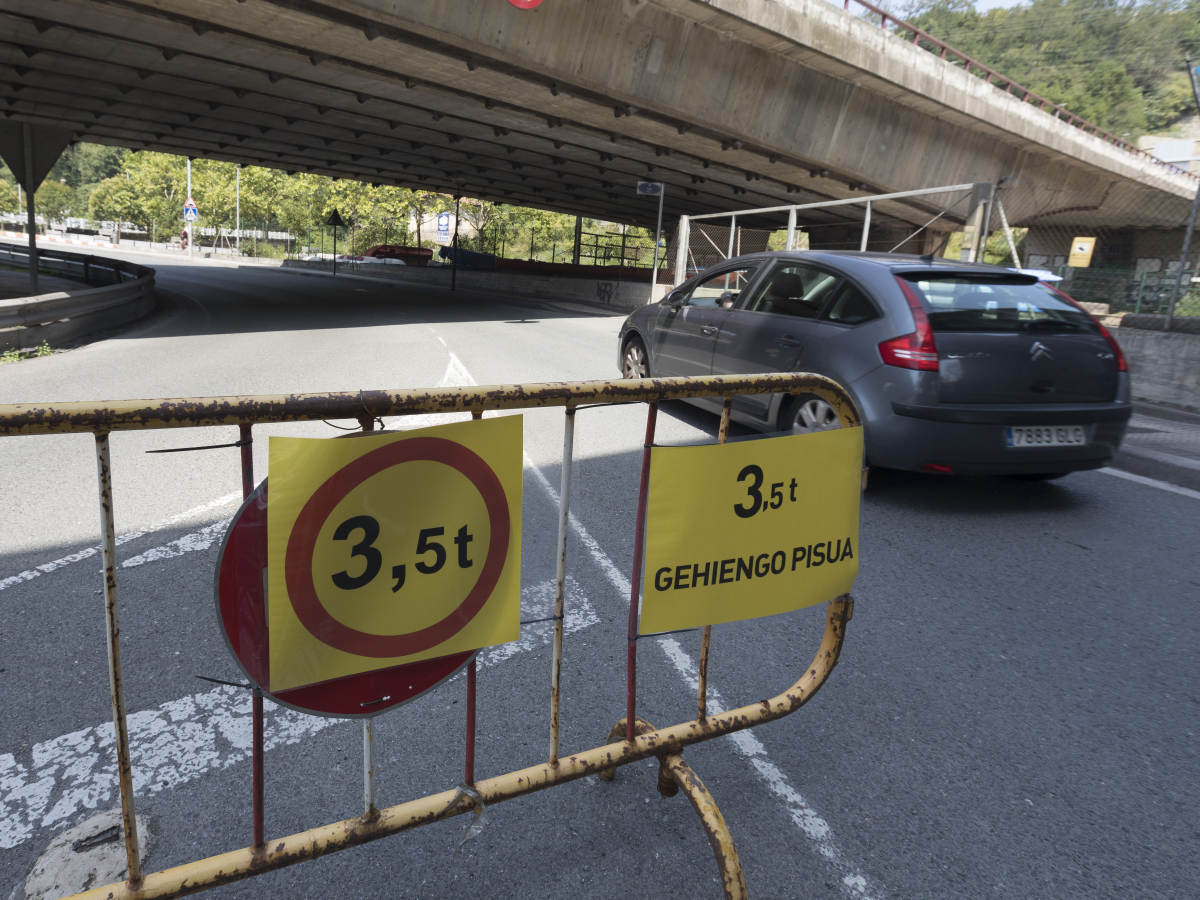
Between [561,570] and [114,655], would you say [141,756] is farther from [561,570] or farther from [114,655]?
[561,570]

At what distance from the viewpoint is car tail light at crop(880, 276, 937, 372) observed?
5.04 m

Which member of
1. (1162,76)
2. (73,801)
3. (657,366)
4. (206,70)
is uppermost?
(1162,76)

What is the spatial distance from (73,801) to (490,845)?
1.25 meters

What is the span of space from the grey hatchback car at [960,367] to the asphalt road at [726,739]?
1.64ft

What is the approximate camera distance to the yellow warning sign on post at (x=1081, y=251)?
34.3 meters

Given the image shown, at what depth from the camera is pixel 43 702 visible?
9.11 feet

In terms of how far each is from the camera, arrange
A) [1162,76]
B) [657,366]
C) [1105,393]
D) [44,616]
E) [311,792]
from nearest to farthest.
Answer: [311,792]
[44,616]
[1105,393]
[657,366]
[1162,76]

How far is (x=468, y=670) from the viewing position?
6.80ft

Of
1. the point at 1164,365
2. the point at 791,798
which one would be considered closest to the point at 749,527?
the point at 791,798

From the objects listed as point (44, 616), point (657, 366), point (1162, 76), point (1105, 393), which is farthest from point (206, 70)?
point (1162, 76)

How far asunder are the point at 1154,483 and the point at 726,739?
5.25 metres

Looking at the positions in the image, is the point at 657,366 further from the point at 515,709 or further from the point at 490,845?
the point at 490,845

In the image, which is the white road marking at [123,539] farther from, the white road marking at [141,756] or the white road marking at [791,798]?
the white road marking at [791,798]

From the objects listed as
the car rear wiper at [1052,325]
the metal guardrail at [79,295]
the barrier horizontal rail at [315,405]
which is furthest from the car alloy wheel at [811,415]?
the metal guardrail at [79,295]
